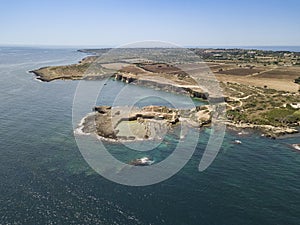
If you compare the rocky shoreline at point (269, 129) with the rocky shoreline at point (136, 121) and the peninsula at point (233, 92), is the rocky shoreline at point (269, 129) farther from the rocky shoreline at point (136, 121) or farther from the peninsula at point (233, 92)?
the rocky shoreline at point (136, 121)

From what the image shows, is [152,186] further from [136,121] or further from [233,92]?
[233,92]

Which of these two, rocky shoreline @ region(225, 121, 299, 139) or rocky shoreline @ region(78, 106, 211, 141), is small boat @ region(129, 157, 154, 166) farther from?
rocky shoreline @ region(225, 121, 299, 139)

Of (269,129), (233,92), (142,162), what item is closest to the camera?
(142,162)

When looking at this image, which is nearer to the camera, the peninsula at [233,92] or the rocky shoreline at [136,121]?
the rocky shoreline at [136,121]

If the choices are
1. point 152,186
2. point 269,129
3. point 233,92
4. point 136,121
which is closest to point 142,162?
point 152,186

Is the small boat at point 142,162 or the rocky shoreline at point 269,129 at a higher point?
the small boat at point 142,162

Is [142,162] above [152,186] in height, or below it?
above

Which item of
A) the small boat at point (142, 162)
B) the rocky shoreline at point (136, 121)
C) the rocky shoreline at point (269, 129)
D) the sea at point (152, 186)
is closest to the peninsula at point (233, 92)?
the rocky shoreline at point (269, 129)

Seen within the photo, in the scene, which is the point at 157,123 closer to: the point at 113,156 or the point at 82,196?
the point at 113,156
